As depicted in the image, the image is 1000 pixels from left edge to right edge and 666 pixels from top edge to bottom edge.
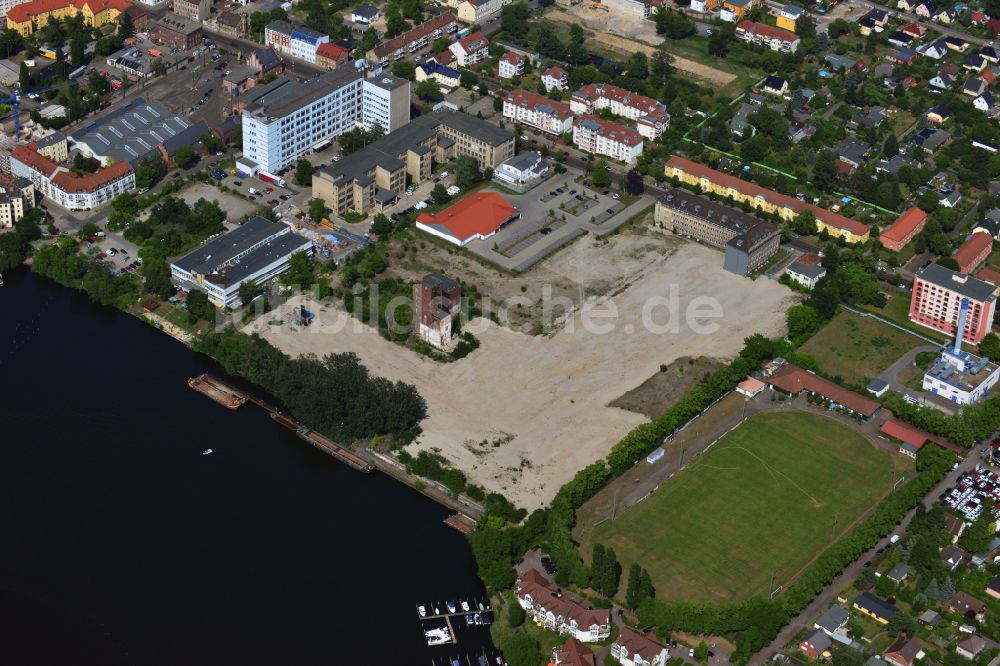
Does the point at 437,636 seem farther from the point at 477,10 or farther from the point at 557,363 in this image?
the point at 477,10

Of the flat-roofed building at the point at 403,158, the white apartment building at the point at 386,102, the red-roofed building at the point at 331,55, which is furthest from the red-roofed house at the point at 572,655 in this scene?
the red-roofed building at the point at 331,55

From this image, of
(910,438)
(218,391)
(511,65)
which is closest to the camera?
(910,438)

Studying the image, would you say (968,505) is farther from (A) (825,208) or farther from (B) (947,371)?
(A) (825,208)

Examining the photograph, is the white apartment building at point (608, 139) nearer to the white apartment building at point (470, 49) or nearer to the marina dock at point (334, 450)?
the white apartment building at point (470, 49)

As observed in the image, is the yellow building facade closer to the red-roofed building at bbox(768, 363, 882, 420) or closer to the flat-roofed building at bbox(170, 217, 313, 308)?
the flat-roofed building at bbox(170, 217, 313, 308)

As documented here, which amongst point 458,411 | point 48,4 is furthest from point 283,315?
point 48,4

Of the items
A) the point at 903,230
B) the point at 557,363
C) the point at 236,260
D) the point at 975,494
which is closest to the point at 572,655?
the point at 557,363
